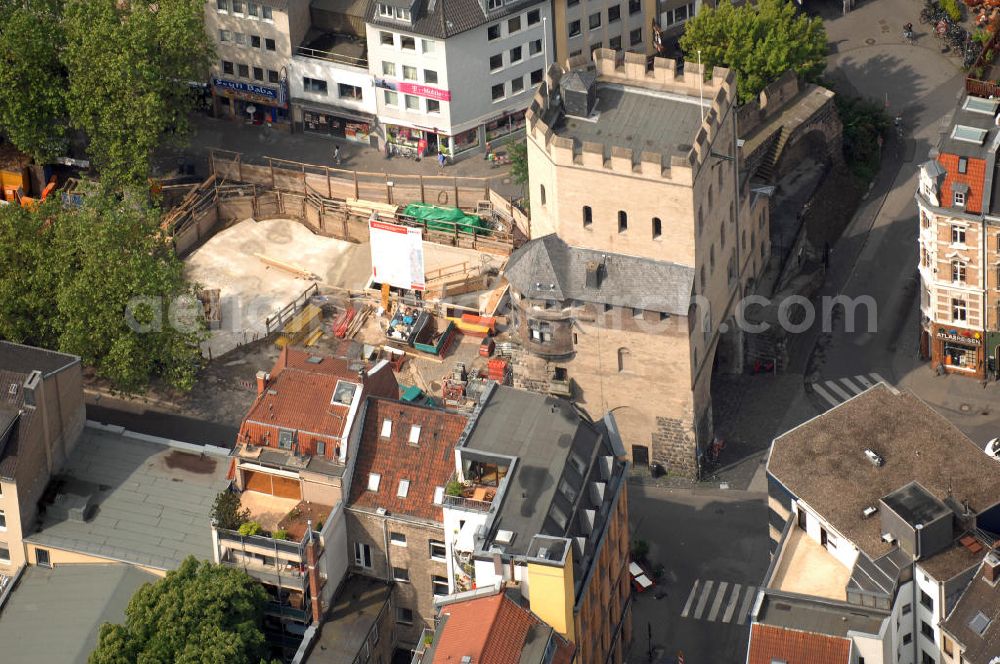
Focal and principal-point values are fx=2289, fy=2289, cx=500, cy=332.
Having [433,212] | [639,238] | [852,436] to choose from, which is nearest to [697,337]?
[639,238]

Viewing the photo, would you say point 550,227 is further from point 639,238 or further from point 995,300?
point 995,300

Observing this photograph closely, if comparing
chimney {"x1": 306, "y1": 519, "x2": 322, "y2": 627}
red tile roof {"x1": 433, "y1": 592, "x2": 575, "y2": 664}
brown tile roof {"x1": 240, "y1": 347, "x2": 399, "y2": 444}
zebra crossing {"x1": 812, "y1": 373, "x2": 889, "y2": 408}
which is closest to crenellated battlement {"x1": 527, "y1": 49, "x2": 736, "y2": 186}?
brown tile roof {"x1": 240, "y1": 347, "x2": 399, "y2": 444}

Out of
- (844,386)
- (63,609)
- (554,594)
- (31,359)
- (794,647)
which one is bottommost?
(844,386)

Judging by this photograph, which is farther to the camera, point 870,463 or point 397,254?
point 397,254

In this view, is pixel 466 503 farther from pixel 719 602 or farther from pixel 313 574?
pixel 719 602

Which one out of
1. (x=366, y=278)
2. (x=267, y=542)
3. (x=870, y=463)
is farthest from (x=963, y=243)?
(x=267, y=542)

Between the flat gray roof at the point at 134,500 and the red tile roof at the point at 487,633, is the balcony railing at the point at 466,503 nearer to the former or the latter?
the red tile roof at the point at 487,633

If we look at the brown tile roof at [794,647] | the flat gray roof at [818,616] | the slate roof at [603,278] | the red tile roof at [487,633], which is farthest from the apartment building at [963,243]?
the red tile roof at [487,633]
